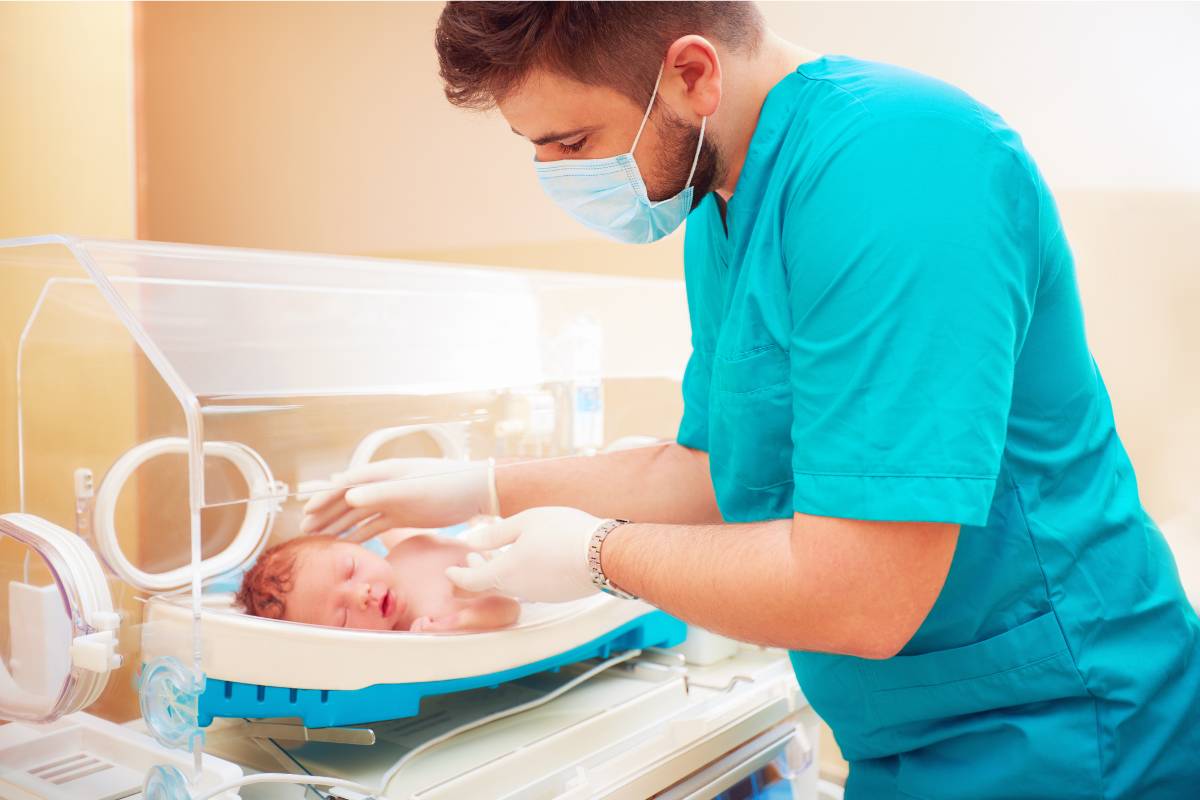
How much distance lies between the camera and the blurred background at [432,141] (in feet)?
5.84

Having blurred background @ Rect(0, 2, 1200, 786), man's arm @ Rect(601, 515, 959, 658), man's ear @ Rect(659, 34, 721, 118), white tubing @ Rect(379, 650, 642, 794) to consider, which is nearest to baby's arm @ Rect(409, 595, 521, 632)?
white tubing @ Rect(379, 650, 642, 794)

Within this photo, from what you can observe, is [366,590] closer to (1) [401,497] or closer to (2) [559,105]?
(1) [401,497]

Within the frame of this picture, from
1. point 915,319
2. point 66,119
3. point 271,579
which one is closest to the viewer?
point 915,319

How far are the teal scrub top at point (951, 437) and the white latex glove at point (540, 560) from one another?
0.19m

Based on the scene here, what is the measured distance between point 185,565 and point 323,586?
0.27 metres

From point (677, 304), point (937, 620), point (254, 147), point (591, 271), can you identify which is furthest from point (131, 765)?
point (254, 147)

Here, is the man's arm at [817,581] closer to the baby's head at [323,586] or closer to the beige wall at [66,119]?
the baby's head at [323,586]

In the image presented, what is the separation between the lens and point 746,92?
104 centimetres

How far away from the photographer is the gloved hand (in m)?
1.20

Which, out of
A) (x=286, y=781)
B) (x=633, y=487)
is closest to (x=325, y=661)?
(x=286, y=781)

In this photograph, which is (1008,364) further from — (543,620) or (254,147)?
(254,147)

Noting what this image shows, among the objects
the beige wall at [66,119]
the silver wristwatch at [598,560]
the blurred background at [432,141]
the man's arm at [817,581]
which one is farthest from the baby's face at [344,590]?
the beige wall at [66,119]

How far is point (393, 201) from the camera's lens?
9.86 feet

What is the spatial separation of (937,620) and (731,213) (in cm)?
50
